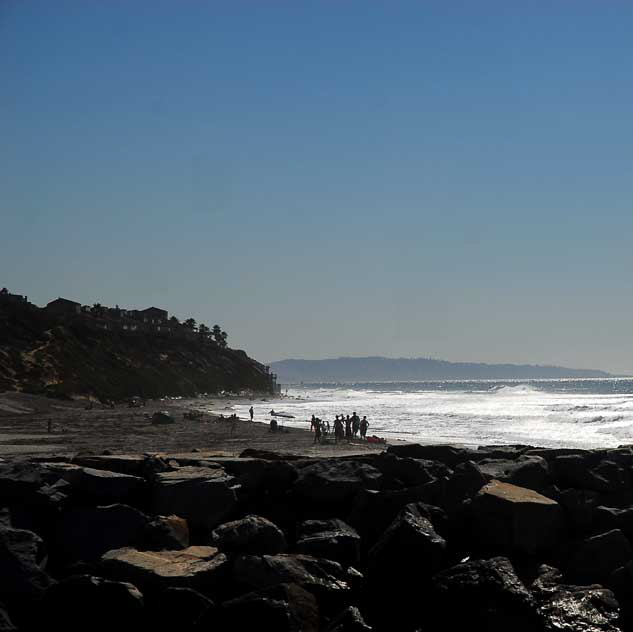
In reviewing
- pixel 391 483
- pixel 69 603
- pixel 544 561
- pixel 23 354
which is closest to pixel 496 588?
pixel 544 561

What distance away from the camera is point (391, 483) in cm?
1016

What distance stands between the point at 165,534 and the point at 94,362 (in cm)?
8846

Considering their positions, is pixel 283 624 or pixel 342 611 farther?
pixel 342 611

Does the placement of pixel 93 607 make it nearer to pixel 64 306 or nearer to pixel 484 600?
pixel 484 600

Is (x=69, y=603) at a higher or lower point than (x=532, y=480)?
lower

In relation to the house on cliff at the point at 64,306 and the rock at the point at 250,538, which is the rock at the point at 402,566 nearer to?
the rock at the point at 250,538

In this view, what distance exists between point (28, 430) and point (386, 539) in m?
31.7

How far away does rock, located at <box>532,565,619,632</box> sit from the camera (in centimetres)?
688

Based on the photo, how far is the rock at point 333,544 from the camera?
848 centimetres

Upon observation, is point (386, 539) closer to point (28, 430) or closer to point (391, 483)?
point (391, 483)

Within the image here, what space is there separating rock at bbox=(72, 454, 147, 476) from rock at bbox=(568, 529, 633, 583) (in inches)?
215

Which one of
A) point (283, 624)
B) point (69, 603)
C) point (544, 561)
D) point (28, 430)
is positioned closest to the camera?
point (283, 624)

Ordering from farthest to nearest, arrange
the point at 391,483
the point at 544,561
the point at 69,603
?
the point at 391,483, the point at 544,561, the point at 69,603

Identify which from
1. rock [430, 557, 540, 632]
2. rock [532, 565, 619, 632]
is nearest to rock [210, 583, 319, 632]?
rock [430, 557, 540, 632]
